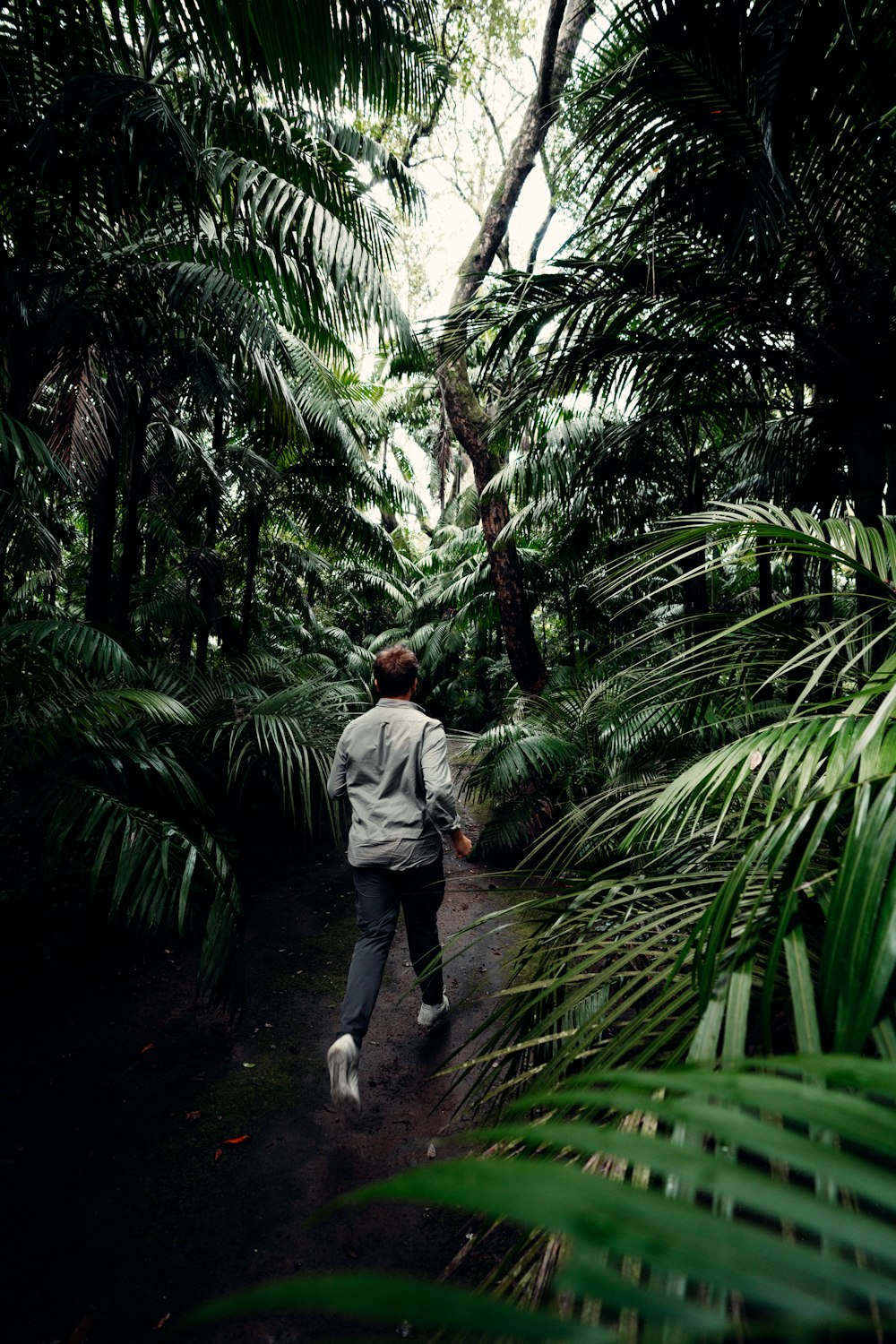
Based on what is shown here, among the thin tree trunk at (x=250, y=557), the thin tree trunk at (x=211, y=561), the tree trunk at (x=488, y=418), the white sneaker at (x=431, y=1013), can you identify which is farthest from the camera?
the thin tree trunk at (x=250, y=557)

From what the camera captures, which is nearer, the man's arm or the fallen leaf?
the fallen leaf

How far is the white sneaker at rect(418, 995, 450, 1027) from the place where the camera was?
3.08 m

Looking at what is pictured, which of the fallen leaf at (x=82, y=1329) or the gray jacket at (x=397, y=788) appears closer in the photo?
the fallen leaf at (x=82, y=1329)

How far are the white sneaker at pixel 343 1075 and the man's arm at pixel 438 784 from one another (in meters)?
0.90

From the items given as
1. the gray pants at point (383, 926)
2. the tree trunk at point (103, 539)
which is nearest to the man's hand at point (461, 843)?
the gray pants at point (383, 926)

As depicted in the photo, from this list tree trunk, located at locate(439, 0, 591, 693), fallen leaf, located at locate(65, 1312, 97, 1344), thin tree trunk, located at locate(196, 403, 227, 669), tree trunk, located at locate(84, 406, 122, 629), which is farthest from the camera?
tree trunk, located at locate(439, 0, 591, 693)

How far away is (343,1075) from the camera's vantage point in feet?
7.79

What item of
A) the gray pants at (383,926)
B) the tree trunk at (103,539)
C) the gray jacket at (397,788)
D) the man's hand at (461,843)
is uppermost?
the tree trunk at (103,539)

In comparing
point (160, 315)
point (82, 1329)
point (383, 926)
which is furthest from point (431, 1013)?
point (160, 315)

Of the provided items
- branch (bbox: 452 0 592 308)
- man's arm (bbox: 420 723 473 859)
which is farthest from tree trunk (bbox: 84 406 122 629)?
branch (bbox: 452 0 592 308)

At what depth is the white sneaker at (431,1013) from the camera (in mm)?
3084

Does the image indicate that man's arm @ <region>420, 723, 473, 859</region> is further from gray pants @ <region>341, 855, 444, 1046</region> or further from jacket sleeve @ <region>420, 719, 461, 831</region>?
gray pants @ <region>341, 855, 444, 1046</region>

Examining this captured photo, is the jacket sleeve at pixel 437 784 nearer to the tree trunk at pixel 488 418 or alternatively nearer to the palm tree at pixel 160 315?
the palm tree at pixel 160 315

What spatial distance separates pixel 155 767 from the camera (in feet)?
10.1
